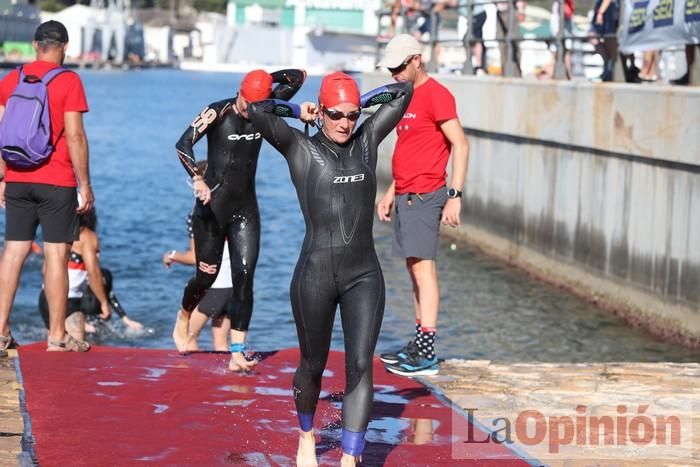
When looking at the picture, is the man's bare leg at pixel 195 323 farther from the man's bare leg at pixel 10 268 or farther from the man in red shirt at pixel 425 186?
the man in red shirt at pixel 425 186

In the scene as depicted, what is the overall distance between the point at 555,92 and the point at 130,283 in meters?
7.40

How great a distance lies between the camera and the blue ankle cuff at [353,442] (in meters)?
6.95

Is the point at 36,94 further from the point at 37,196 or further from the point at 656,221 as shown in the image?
the point at 656,221

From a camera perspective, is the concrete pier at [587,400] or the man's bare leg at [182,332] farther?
the man's bare leg at [182,332]

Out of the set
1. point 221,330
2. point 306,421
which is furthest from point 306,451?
point 221,330

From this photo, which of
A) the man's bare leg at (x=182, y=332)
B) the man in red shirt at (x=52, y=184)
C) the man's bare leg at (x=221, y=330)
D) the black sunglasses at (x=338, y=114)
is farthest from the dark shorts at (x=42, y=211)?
the black sunglasses at (x=338, y=114)

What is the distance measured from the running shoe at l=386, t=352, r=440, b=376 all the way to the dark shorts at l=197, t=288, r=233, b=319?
6.97 ft

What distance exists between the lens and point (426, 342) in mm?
9703

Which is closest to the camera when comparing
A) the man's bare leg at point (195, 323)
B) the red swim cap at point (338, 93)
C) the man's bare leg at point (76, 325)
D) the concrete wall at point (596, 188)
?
the red swim cap at point (338, 93)

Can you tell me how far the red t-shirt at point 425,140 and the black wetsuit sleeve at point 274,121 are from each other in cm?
240

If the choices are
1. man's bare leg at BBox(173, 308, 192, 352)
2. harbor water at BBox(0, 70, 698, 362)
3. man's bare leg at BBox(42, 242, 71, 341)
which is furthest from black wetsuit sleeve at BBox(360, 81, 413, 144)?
harbor water at BBox(0, 70, 698, 362)

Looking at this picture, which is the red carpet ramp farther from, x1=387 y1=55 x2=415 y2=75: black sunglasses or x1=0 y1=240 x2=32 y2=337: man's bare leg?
x1=387 y1=55 x2=415 y2=75: black sunglasses

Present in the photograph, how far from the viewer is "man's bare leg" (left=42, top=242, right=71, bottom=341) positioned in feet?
31.5
